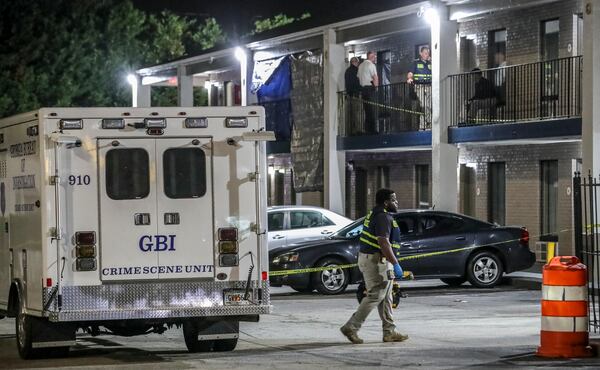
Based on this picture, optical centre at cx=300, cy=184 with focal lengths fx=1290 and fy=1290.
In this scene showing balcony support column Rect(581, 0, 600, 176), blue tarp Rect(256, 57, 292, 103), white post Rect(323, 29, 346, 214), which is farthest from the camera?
blue tarp Rect(256, 57, 292, 103)

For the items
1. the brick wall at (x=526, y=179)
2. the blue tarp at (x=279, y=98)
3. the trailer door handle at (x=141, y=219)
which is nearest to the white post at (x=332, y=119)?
the blue tarp at (x=279, y=98)

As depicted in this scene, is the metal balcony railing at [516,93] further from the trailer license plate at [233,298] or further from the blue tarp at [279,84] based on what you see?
the trailer license plate at [233,298]

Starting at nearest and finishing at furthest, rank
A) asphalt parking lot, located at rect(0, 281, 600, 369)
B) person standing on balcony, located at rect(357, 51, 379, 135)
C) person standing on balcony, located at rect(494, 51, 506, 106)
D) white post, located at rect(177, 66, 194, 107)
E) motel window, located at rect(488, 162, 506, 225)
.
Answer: asphalt parking lot, located at rect(0, 281, 600, 369)
person standing on balcony, located at rect(494, 51, 506, 106)
motel window, located at rect(488, 162, 506, 225)
person standing on balcony, located at rect(357, 51, 379, 135)
white post, located at rect(177, 66, 194, 107)

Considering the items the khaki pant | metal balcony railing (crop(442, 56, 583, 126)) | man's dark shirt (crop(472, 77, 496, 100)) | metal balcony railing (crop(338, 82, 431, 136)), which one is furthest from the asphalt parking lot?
metal balcony railing (crop(338, 82, 431, 136))

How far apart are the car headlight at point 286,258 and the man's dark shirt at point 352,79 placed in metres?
11.1

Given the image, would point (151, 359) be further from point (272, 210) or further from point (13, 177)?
point (272, 210)

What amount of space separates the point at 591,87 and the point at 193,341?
1218 cm

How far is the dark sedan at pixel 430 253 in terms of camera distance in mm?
21703

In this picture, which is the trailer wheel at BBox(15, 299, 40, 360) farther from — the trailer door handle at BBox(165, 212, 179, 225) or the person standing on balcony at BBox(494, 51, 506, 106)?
the person standing on balcony at BBox(494, 51, 506, 106)

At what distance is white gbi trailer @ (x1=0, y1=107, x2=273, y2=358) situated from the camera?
13.1 meters

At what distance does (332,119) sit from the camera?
33.1 metres

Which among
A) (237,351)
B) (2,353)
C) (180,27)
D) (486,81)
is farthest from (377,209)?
(180,27)

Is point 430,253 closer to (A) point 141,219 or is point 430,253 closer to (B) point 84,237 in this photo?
(A) point 141,219

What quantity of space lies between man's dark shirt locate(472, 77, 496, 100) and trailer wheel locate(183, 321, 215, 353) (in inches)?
596
